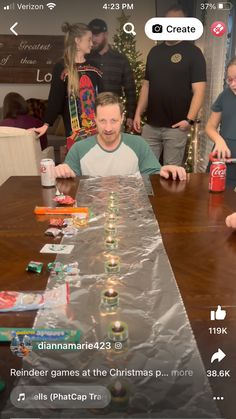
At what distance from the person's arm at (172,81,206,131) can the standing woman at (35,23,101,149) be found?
0.44 m

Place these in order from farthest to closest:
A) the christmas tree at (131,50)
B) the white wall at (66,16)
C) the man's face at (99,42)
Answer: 1. the man's face at (99,42)
2. the christmas tree at (131,50)
3. the white wall at (66,16)

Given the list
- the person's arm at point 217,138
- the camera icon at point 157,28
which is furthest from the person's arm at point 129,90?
the camera icon at point 157,28

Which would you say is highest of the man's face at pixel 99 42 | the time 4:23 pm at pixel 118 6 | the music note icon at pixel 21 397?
the time 4:23 pm at pixel 118 6

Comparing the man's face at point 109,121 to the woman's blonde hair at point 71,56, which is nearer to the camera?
the man's face at point 109,121

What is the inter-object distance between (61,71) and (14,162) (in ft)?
1.96

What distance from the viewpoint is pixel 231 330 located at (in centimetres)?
52

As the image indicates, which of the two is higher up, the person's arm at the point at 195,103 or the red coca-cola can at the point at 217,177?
the person's arm at the point at 195,103

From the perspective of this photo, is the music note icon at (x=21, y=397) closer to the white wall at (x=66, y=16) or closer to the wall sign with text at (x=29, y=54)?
the white wall at (x=66, y=16)

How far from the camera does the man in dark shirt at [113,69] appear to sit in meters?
1.78

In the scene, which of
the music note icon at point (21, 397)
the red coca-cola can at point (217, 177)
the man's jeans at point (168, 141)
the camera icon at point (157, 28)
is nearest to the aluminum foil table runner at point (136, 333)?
the music note icon at point (21, 397)

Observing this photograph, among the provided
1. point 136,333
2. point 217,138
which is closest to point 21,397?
point 136,333

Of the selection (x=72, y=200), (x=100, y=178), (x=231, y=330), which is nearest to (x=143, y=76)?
(x=100, y=178)

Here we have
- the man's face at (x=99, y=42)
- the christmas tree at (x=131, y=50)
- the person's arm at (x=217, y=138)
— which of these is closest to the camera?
the person's arm at (x=217, y=138)

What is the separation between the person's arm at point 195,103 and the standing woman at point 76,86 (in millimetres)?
438
